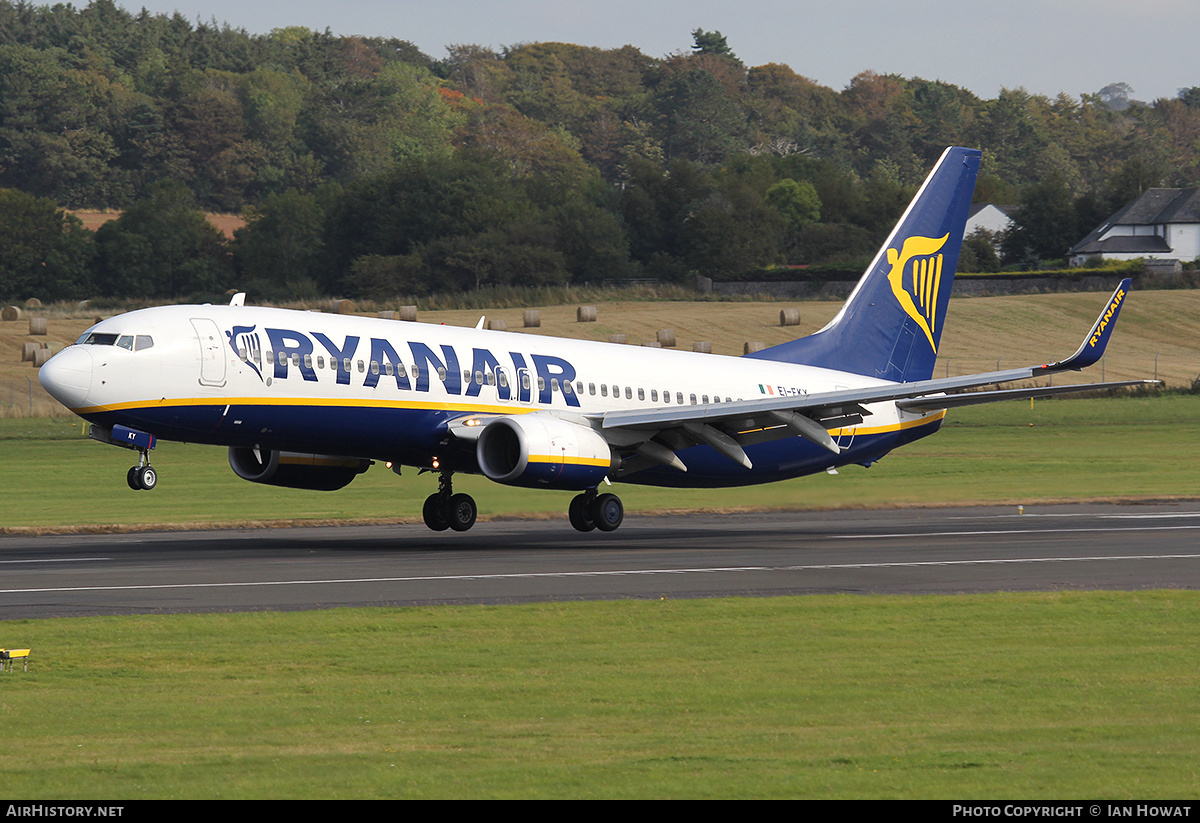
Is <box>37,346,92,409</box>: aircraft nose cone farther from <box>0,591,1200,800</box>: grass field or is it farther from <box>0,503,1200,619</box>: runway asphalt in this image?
<box>0,591,1200,800</box>: grass field

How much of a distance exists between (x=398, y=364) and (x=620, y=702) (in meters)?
18.3

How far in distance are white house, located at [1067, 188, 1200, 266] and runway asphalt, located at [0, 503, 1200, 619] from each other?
12343 cm

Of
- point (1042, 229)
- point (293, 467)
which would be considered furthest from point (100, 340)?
point (1042, 229)

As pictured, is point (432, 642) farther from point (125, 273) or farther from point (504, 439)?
point (125, 273)

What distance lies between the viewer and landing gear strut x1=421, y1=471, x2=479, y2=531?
119 feet

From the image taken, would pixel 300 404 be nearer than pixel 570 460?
Yes

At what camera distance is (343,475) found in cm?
3562

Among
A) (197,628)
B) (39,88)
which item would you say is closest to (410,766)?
(197,628)

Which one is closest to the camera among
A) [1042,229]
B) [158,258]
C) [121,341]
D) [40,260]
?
[121,341]

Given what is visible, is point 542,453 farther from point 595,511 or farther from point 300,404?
point 300,404

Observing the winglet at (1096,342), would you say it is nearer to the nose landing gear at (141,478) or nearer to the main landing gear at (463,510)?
the main landing gear at (463,510)

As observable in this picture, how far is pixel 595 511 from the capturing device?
3625 cm

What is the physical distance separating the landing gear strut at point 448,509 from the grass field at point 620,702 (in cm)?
1334

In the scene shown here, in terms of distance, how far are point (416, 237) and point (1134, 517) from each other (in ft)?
317
